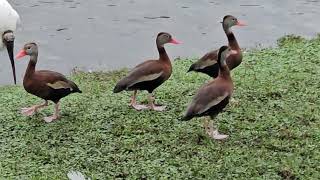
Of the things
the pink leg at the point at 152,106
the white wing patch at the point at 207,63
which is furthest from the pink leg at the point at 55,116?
the white wing patch at the point at 207,63

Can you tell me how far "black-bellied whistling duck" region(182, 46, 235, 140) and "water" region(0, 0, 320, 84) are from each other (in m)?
4.07

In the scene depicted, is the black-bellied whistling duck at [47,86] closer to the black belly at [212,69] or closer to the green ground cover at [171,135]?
the green ground cover at [171,135]

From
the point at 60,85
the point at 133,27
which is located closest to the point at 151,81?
the point at 60,85

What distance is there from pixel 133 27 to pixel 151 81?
18.0 feet

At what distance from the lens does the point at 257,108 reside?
752 centimetres

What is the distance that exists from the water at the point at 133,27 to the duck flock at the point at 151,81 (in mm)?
2608

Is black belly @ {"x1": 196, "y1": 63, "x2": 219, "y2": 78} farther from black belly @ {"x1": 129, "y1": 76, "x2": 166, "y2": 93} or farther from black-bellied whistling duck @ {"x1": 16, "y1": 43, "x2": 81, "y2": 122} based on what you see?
black-bellied whistling duck @ {"x1": 16, "y1": 43, "x2": 81, "y2": 122}

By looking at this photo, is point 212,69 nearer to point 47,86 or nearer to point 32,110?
point 47,86

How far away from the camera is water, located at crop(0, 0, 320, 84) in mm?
11250

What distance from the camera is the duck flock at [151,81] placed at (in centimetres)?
663

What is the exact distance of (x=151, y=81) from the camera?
7465 mm

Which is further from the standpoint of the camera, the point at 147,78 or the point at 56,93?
the point at 147,78

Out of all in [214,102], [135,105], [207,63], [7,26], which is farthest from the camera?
[7,26]

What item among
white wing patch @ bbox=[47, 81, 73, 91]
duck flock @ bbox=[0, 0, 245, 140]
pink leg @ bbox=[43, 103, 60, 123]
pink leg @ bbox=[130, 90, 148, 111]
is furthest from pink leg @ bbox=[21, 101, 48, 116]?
pink leg @ bbox=[130, 90, 148, 111]
